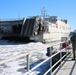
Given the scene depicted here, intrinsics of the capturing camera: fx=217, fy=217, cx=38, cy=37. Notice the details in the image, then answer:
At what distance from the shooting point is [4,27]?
202 feet

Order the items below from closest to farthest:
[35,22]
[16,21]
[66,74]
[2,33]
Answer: [66,74] < [35,22] < [16,21] < [2,33]

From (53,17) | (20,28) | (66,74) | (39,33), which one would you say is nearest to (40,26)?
(39,33)

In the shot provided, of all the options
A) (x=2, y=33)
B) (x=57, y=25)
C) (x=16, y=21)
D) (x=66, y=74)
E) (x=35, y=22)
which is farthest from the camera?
(x=57, y=25)

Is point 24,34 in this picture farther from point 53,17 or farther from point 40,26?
point 53,17

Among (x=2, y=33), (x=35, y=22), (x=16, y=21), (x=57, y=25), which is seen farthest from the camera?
(x=57, y=25)

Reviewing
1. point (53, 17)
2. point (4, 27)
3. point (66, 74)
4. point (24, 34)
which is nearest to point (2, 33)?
point (4, 27)

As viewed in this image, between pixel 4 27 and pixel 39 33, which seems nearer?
pixel 39 33

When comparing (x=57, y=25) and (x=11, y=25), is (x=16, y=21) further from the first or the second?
(x=57, y=25)

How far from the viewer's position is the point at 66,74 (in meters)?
6.33

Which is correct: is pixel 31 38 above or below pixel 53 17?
below

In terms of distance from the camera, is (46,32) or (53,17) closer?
(46,32)

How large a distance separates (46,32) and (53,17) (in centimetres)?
1022

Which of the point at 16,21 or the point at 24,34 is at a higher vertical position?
the point at 16,21

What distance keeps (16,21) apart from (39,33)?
7205 mm
